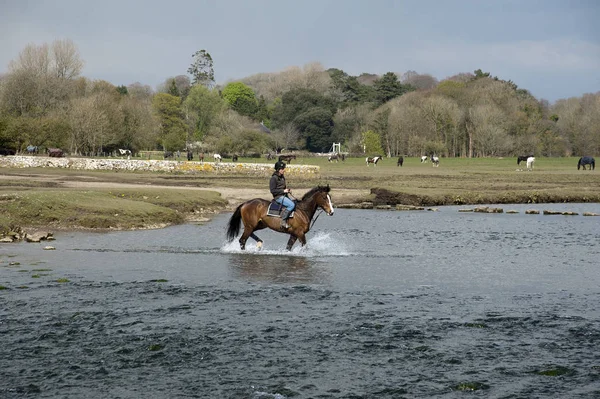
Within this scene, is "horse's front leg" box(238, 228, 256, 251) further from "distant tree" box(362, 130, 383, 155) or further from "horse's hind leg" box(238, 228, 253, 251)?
"distant tree" box(362, 130, 383, 155)

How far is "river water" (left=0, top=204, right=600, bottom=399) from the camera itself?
1120 centimetres

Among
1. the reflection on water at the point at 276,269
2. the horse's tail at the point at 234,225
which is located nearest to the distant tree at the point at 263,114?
the horse's tail at the point at 234,225

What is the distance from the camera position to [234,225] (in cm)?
2400

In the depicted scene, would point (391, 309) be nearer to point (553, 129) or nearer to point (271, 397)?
point (271, 397)

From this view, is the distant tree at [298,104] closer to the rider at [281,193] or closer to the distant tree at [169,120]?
the distant tree at [169,120]

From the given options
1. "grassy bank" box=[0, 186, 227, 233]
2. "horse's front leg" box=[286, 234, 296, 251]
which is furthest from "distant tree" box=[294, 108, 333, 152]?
"horse's front leg" box=[286, 234, 296, 251]

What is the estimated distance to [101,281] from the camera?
1847cm

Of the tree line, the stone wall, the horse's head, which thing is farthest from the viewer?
the tree line

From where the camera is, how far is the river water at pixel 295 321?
11.2 m

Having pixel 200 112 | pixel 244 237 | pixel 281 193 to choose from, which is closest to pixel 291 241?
pixel 244 237

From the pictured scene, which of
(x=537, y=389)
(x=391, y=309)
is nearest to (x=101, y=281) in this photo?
(x=391, y=309)

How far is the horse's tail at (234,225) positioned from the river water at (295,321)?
0.49 meters

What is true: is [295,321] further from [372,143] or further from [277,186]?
[372,143]

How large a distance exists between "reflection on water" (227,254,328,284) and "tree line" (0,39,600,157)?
70864mm
